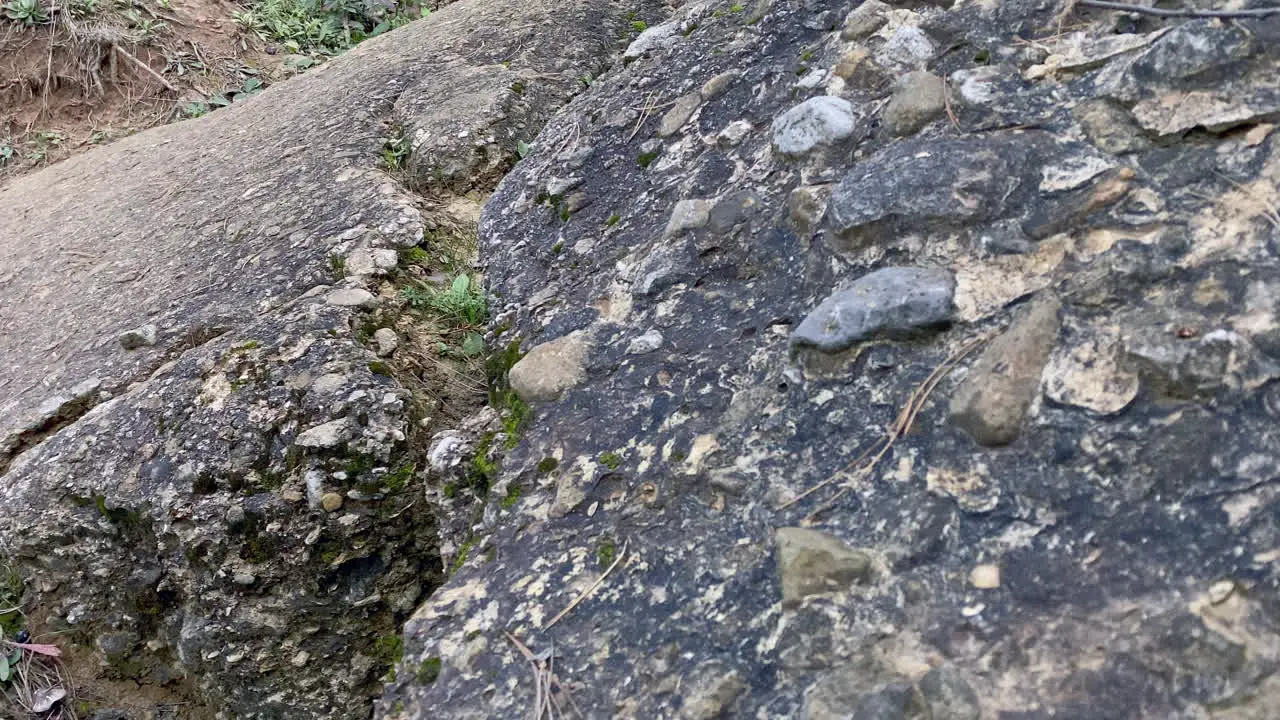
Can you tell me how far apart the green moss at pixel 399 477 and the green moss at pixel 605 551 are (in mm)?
616

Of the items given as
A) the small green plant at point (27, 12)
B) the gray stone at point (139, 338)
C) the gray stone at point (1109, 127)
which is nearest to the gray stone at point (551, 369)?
the gray stone at point (1109, 127)

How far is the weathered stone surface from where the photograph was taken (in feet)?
3.53

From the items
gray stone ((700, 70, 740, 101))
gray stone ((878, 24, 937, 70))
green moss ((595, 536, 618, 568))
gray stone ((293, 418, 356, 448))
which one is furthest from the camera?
gray stone ((700, 70, 740, 101))

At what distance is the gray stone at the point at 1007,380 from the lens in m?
1.10

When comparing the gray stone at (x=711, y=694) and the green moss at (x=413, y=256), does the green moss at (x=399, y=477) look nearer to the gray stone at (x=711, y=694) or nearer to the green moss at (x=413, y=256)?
the green moss at (x=413, y=256)

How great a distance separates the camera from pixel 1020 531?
1.02m

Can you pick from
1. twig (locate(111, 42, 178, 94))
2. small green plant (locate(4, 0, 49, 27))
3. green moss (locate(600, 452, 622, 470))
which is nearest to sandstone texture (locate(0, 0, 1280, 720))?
green moss (locate(600, 452, 622, 470))

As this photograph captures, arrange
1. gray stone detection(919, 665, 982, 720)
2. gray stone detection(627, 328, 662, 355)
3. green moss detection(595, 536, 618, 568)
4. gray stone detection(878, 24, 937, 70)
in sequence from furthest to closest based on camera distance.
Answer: gray stone detection(878, 24, 937, 70) → gray stone detection(627, 328, 662, 355) → green moss detection(595, 536, 618, 568) → gray stone detection(919, 665, 982, 720)

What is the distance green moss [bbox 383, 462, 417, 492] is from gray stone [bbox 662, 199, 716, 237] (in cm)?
65

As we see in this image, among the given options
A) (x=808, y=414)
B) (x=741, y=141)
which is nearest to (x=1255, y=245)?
(x=808, y=414)

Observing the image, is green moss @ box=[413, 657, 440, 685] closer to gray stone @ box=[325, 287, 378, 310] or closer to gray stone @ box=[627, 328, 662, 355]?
gray stone @ box=[627, 328, 662, 355]

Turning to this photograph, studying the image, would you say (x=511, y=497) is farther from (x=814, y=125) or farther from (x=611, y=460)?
(x=814, y=125)

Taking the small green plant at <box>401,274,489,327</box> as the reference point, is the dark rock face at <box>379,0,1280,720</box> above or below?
above

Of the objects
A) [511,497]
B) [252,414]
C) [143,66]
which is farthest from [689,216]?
[143,66]
